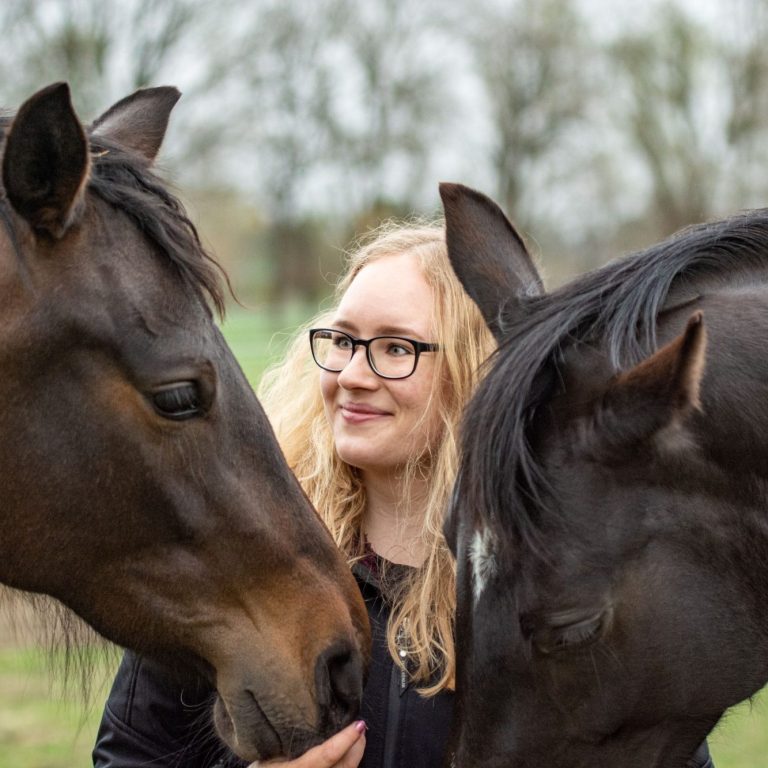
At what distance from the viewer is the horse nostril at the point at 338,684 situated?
2373mm

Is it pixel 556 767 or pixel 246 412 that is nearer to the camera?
pixel 556 767

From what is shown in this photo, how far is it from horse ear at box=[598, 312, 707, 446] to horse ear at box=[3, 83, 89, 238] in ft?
4.02

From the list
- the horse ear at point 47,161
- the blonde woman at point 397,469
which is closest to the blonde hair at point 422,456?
the blonde woman at point 397,469

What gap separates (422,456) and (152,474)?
36.5 inches

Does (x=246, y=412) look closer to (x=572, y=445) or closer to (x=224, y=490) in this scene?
(x=224, y=490)

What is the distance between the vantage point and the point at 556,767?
2246 millimetres

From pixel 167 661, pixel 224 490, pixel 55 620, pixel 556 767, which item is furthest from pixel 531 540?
pixel 55 620

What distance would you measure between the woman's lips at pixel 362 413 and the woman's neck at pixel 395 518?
208 mm

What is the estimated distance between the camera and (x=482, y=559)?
2.25 metres

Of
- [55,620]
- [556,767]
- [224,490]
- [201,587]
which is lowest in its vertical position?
[556,767]

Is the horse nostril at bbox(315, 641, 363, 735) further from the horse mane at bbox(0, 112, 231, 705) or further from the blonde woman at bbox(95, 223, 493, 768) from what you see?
the horse mane at bbox(0, 112, 231, 705)

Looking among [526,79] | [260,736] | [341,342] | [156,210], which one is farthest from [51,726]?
[526,79]

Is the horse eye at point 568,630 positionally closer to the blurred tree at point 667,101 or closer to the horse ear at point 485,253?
the horse ear at point 485,253

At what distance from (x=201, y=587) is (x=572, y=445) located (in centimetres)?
A: 92
